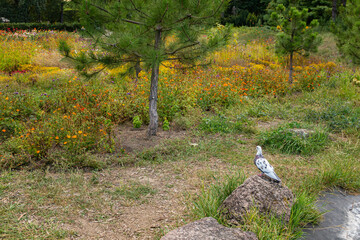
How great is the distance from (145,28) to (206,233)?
11.0 feet

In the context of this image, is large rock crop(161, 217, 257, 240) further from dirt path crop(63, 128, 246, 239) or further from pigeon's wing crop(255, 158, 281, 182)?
pigeon's wing crop(255, 158, 281, 182)

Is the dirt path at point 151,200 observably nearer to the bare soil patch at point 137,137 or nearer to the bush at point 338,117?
the bare soil patch at point 137,137

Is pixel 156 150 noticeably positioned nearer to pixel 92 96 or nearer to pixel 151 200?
pixel 151 200

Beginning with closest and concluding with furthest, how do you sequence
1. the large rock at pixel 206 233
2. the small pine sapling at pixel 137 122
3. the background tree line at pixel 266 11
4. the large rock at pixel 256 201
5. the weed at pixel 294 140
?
the large rock at pixel 206 233, the large rock at pixel 256 201, the weed at pixel 294 140, the small pine sapling at pixel 137 122, the background tree line at pixel 266 11

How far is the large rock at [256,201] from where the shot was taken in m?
2.72

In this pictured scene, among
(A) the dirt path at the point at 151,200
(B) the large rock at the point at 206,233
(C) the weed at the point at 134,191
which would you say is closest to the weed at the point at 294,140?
(A) the dirt path at the point at 151,200

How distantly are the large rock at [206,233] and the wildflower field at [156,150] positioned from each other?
0.98 ft

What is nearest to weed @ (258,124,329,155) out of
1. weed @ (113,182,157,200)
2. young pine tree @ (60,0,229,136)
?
young pine tree @ (60,0,229,136)

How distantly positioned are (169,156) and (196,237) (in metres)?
2.45

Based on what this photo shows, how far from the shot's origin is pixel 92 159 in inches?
161

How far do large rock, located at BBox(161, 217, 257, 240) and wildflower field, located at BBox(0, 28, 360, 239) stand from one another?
0.30 metres

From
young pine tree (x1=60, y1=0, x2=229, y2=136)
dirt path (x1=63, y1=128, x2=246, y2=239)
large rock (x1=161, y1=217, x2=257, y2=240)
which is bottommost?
dirt path (x1=63, y1=128, x2=246, y2=239)

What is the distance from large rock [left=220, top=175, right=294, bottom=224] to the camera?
2717 millimetres

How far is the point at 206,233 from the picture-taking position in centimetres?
221
